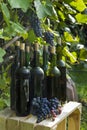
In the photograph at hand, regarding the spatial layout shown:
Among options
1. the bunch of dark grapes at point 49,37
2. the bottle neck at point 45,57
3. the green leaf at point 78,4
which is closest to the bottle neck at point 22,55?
the bottle neck at point 45,57

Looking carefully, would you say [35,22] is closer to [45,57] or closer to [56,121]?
[45,57]

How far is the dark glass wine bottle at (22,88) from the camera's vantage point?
4.37ft

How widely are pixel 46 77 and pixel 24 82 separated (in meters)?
0.15

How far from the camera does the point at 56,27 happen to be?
69.3 inches

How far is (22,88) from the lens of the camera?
134cm

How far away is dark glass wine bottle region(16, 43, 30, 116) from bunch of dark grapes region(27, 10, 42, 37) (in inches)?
3.8

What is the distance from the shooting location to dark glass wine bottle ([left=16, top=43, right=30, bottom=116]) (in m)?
1.33

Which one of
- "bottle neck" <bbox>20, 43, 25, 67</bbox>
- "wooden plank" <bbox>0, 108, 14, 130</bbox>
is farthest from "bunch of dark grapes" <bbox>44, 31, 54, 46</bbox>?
"wooden plank" <bbox>0, 108, 14, 130</bbox>

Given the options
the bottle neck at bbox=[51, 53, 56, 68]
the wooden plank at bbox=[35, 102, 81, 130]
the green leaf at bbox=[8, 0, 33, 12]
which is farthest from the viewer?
the bottle neck at bbox=[51, 53, 56, 68]

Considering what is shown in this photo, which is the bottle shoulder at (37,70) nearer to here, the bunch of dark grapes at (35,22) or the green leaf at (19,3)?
the bunch of dark grapes at (35,22)

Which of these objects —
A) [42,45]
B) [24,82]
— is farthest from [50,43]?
[24,82]

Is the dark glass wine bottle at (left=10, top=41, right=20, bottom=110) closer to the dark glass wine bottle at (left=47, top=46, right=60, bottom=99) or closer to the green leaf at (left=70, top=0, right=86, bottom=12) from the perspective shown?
the dark glass wine bottle at (left=47, top=46, right=60, bottom=99)

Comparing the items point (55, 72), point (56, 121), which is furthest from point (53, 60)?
point (56, 121)

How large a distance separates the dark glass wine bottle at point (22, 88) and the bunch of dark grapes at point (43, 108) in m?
0.04
